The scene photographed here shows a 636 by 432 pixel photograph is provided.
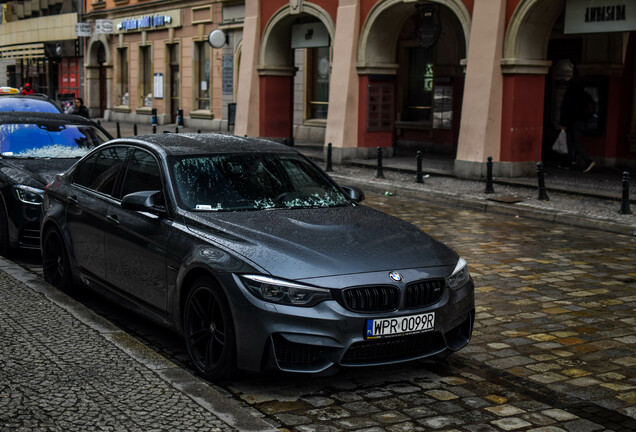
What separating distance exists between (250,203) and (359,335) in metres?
1.58

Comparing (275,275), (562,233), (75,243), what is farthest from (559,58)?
(275,275)

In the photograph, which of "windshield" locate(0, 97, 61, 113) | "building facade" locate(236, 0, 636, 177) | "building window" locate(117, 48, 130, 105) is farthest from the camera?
"building window" locate(117, 48, 130, 105)

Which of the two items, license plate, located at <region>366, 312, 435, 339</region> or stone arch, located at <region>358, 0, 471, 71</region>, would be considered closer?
license plate, located at <region>366, 312, 435, 339</region>

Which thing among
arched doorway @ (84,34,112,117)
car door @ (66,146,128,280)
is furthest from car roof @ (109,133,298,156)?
arched doorway @ (84,34,112,117)

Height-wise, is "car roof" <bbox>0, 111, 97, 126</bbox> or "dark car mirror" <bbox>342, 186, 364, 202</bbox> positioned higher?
"car roof" <bbox>0, 111, 97, 126</bbox>

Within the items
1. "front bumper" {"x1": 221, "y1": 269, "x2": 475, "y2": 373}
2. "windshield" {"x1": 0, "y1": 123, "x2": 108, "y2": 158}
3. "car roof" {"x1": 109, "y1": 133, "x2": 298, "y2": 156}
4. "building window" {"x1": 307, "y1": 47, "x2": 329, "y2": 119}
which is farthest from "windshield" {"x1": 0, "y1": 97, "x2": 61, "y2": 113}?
"building window" {"x1": 307, "y1": 47, "x2": 329, "y2": 119}

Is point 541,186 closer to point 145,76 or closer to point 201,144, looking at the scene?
point 201,144

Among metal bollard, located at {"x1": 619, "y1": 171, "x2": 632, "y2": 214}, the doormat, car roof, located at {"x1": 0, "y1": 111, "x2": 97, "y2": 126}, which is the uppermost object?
car roof, located at {"x1": 0, "y1": 111, "x2": 97, "y2": 126}

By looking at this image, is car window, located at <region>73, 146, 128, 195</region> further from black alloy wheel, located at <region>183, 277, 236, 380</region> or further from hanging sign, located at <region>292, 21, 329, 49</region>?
hanging sign, located at <region>292, 21, 329, 49</region>

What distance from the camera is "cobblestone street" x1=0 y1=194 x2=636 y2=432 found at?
508cm

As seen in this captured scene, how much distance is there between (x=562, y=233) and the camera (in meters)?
12.9

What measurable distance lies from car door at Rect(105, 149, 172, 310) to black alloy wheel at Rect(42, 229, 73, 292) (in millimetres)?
1003

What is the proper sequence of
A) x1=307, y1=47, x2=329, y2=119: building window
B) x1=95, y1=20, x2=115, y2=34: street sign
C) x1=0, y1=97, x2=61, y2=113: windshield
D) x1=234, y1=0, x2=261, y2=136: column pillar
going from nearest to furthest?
x1=0, y1=97, x2=61, y2=113: windshield, x1=234, y1=0, x2=261, y2=136: column pillar, x1=307, y1=47, x2=329, y2=119: building window, x1=95, y1=20, x2=115, y2=34: street sign

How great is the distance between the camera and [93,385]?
5.24 m
